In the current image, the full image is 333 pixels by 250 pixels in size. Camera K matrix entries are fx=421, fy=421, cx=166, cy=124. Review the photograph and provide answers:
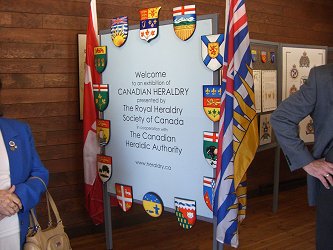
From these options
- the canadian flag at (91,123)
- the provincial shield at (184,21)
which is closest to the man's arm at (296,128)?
the provincial shield at (184,21)

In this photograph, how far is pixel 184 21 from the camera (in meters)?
2.39

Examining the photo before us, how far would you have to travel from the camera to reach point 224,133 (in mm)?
2203

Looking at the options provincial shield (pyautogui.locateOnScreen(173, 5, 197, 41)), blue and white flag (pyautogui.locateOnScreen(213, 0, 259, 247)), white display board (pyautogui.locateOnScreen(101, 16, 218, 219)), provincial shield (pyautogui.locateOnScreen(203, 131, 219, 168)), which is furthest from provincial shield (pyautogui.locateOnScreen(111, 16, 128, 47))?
provincial shield (pyautogui.locateOnScreen(203, 131, 219, 168))

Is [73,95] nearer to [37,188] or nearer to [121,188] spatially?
[121,188]

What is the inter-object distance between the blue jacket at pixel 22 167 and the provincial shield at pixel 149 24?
0.98 meters

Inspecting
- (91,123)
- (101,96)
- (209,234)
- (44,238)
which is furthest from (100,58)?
(209,234)

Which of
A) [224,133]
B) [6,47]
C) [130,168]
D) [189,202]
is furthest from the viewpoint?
[6,47]

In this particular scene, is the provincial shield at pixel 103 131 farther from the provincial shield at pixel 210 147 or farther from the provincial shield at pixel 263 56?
the provincial shield at pixel 263 56

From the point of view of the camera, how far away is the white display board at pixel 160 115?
2.41 meters

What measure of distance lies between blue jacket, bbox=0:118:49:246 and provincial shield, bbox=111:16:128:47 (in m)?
1.01

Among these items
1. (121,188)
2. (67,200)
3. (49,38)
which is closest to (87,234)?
(67,200)

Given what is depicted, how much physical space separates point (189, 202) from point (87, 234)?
4.76 ft

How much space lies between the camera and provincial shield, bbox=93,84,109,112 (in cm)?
292

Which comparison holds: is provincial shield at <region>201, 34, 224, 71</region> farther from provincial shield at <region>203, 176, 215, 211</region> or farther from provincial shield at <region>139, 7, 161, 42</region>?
provincial shield at <region>203, 176, 215, 211</region>
